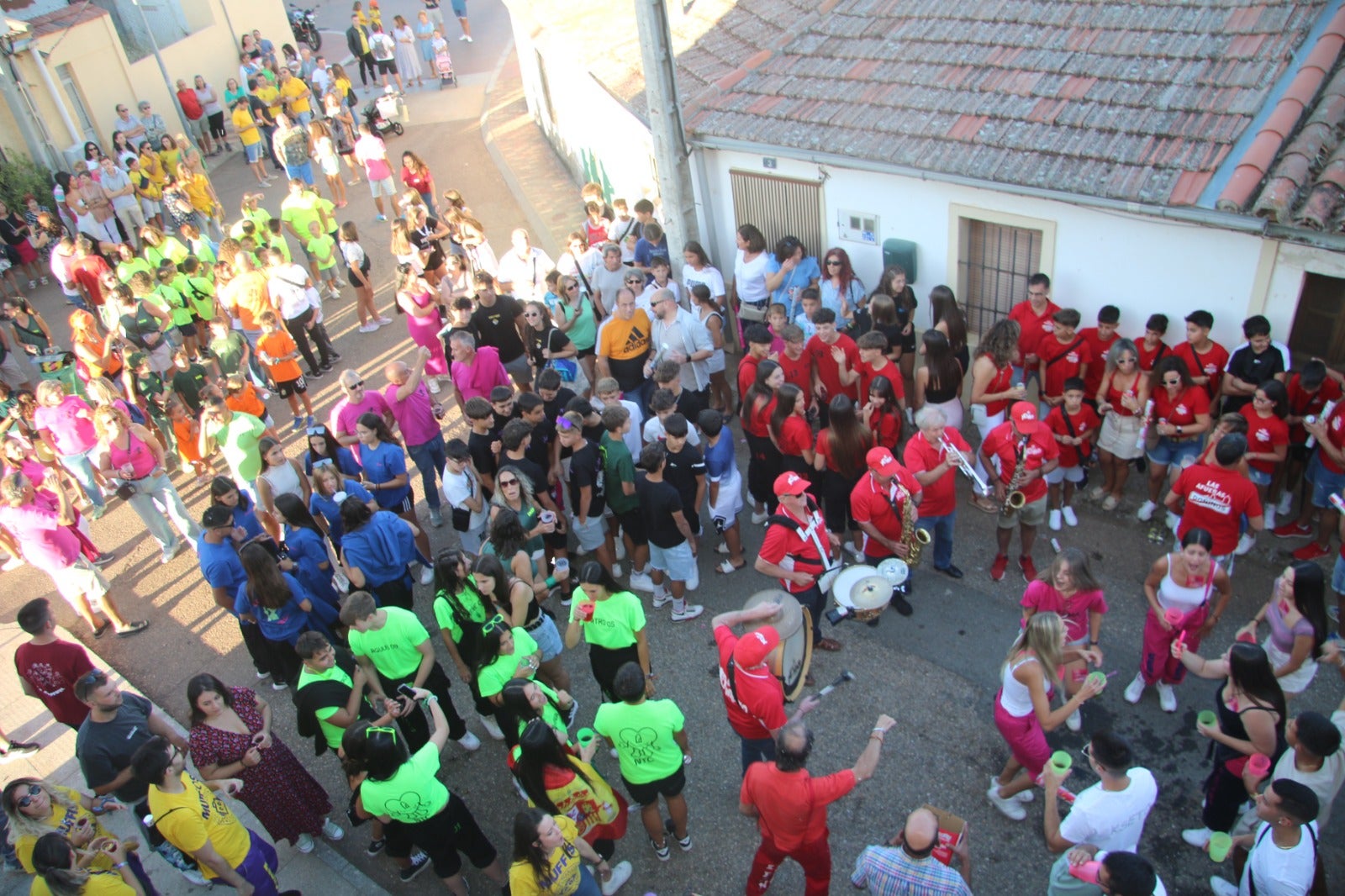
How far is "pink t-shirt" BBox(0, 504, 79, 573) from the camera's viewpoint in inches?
311

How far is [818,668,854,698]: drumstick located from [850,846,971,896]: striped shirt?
8.01 feet

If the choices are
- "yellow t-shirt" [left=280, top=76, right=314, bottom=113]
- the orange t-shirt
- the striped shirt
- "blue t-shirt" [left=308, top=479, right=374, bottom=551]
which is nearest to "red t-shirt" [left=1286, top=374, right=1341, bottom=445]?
the striped shirt

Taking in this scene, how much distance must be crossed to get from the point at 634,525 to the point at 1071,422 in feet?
11.7

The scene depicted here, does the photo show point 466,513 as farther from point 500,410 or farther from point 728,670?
point 728,670

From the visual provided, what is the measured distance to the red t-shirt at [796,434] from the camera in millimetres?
7383

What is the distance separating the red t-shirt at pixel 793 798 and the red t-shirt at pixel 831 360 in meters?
4.14

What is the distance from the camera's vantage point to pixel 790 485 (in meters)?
6.31

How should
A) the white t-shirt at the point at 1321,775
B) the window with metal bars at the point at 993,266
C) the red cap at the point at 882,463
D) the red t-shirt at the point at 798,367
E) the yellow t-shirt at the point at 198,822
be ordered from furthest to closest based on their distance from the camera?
the window with metal bars at the point at 993,266 → the red t-shirt at the point at 798,367 → the red cap at the point at 882,463 → the yellow t-shirt at the point at 198,822 → the white t-shirt at the point at 1321,775

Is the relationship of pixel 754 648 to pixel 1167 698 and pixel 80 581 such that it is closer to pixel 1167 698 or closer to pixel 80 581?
pixel 1167 698

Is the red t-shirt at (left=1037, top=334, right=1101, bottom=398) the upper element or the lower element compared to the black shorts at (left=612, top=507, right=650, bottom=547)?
upper

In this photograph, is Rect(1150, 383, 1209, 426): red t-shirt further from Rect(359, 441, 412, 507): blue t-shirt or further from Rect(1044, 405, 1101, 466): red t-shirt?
Rect(359, 441, 412, 507): blue t-shirt

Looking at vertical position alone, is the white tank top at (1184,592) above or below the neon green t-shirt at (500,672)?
below

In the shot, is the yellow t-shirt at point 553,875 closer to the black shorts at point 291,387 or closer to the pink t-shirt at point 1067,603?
the pink t-shirt at point 1067,603

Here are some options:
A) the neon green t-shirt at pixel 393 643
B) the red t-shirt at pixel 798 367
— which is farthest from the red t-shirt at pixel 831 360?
the neon green t-shirt at pixel 393 643
